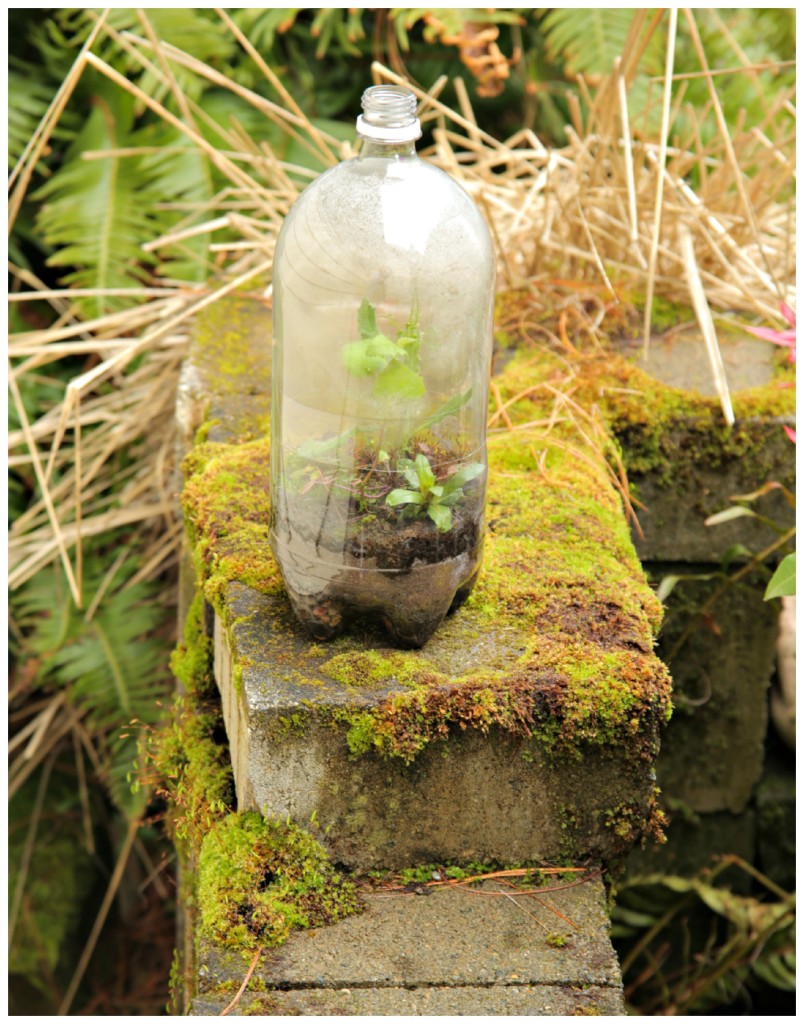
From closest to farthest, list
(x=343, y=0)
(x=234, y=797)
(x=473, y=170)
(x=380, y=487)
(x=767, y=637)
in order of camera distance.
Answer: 1. (x=380, y=487)
2. (x=234, y=797)
3. (x=767, y=637)
4. (x=473, y=170)
5. (x=343, y=0)

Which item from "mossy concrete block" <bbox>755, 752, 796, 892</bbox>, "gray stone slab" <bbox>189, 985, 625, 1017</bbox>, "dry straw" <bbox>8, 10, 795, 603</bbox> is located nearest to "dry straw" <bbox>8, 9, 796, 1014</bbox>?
"dry straw" <bbox>8, 10, 795, 603</bbox>

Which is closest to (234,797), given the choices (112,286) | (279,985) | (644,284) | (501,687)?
(279,985)

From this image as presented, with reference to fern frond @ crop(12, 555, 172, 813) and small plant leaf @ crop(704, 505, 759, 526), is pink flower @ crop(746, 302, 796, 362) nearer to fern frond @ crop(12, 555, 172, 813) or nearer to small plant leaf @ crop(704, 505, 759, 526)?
small plant leaf @ crop(704, 505, 759, 526)

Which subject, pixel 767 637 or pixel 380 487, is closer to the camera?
pixel 380 487

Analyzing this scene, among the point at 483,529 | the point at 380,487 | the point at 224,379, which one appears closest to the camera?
the point at 380,487

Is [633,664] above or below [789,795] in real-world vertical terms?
above

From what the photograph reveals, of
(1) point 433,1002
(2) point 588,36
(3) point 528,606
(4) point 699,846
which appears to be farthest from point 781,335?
(2) point 588,36

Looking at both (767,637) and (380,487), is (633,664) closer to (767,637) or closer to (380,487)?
(380,487)
